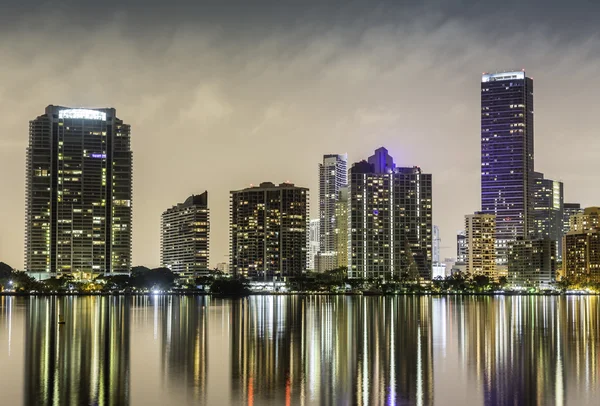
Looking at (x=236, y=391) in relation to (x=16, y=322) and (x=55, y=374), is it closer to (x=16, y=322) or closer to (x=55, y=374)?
(x=55, y=374)

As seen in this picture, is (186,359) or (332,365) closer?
(332,365)

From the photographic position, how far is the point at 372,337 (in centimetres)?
7162

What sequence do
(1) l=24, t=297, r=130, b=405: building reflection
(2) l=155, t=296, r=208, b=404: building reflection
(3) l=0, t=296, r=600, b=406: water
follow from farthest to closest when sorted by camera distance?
(2) l=155, t=296, r=208, b=404: building reflection, (3) l=0, t=296, r=600, b=406: water, (1) l=24, t=297, r=130, b=405: building reflection

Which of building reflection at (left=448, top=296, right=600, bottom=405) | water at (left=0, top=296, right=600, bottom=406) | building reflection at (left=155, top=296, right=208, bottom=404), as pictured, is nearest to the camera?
water at (left=0, top=296, right=600, bottom=406)

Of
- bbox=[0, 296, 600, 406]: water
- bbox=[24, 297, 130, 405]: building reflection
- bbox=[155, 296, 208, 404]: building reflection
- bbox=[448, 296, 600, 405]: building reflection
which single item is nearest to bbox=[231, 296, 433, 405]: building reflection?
bbox=[0, 296, 600, 406]: water

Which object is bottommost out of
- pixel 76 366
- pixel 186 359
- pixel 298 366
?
pixel 186 359

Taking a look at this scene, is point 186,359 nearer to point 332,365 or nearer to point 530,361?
point 332,365

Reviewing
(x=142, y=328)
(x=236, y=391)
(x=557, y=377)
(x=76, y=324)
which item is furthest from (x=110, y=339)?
(x=557, y=377)

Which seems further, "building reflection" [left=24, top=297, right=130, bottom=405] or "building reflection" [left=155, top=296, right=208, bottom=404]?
"building reflection" [left=155, top=296, right=208, bottom=404]

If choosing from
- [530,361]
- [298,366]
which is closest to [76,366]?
A: [298,366]

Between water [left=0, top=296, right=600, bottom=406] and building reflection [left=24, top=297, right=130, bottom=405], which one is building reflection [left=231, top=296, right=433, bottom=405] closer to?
water [left=0, top=296, right=600, bottom=406]

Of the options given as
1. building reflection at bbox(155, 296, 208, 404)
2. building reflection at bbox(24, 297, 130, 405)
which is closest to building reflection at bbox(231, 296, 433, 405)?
building reflection at bbox(155, 296, 208, 404)

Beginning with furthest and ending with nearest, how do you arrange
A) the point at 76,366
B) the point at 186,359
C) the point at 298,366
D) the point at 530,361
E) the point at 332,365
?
1. the point at 186,359
2. the point at 530,361
3. the point at 332,365
4. the point at 298,366
5. the point at 76,366

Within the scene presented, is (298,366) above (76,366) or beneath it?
beneath
